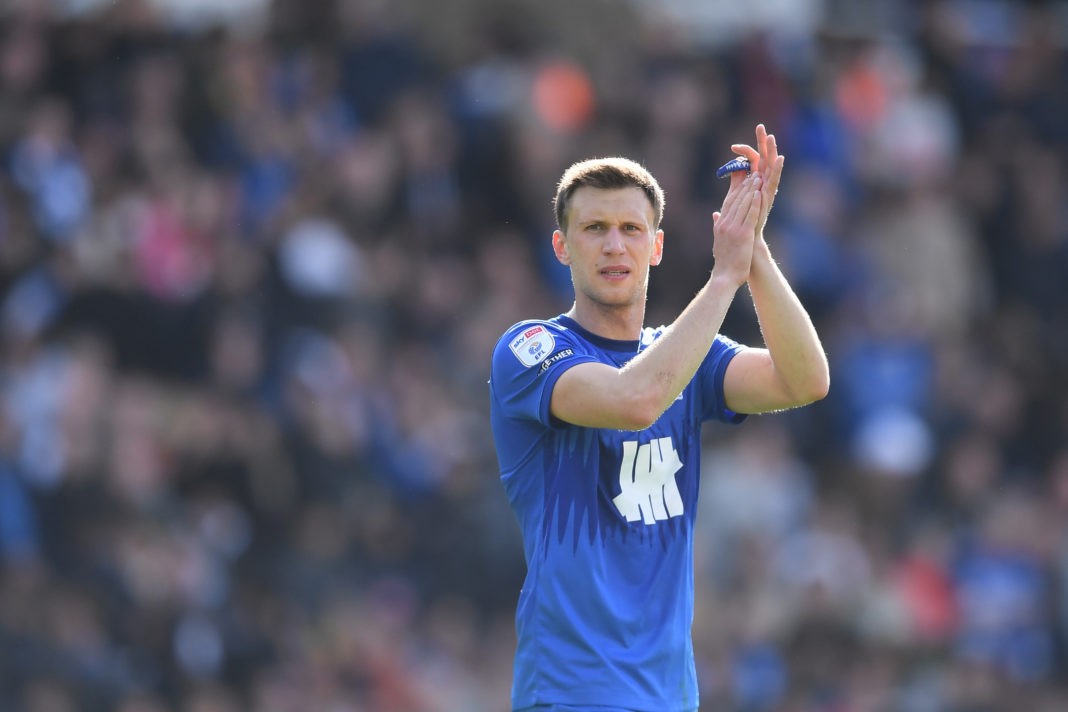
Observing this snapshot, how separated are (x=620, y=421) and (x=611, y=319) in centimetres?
58

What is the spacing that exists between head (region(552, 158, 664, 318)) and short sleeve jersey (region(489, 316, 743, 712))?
0.20 metres

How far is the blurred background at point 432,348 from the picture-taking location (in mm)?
11875

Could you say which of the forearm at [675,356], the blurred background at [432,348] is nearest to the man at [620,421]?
the forearm at [675,356]

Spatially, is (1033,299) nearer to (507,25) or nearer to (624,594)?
(507,25)

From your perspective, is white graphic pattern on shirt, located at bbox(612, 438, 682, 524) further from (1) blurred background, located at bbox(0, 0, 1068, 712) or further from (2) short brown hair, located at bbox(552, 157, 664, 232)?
(1) blurred background, located at bbox(0, 0, 1068, 712)

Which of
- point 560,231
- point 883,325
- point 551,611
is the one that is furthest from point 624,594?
point 883,325

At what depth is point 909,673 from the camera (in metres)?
14.1

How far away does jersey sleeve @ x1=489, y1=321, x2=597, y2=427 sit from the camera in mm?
5895

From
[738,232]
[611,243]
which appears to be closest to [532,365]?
[611,243]

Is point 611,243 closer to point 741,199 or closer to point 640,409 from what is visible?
point 741,199

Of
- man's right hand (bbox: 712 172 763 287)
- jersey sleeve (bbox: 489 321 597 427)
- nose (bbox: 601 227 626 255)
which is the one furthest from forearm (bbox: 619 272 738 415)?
nose (bbox: 601 227 626 255)

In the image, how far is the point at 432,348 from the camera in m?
13.6

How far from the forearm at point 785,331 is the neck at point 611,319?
0.41m

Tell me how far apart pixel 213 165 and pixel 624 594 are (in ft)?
27.4
